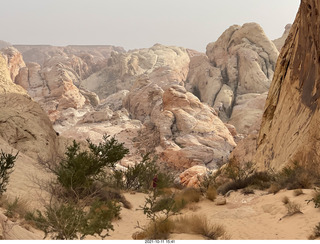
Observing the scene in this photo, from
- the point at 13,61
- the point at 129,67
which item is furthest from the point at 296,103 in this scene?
the point at 13,61

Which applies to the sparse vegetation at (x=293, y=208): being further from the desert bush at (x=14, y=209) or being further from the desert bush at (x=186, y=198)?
the desert bush at (x=14, y=209)

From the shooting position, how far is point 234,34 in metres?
66.0

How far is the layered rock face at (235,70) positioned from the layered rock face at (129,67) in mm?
21252

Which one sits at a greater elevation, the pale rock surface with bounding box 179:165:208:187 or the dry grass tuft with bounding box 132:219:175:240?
the dry grass tuft with bounding box 132:219:175:240

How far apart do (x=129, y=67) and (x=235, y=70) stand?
38790 mm

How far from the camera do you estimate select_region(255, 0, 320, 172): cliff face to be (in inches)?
546

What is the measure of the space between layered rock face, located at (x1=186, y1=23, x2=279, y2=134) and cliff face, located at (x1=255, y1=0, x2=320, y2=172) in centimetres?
3441

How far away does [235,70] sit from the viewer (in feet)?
205

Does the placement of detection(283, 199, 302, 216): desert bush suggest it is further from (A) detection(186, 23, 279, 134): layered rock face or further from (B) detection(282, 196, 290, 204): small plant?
(A) detection(186, 23, 279, 134): layered rock face

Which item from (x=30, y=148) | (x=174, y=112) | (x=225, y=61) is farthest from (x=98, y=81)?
(x=30, y=148)

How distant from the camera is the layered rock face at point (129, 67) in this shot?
299 feet

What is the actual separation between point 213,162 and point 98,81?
73.5 meters

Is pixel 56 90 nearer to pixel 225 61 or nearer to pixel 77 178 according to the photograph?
pixel 225 61

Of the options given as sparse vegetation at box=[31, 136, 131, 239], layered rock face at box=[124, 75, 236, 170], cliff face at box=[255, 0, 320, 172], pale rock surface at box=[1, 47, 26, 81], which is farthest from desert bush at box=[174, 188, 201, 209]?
pale rock surface at box=[1, 47, 26, 81]
